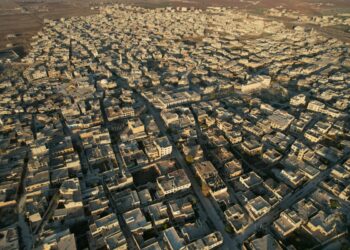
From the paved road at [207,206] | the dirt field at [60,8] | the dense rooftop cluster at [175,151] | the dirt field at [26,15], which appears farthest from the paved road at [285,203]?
the dirt field at [60,8]

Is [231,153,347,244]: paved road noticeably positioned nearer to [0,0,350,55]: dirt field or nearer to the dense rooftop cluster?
the dense rooftop cluster

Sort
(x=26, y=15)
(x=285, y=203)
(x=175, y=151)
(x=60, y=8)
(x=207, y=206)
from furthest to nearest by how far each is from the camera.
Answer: (x=60, y=8)
(x=26, y=15)
(x=175, y=151)
(x=285, y=203)
(x=207, y=206)

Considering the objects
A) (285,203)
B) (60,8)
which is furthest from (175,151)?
(60,8)

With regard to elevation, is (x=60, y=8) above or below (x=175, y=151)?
above

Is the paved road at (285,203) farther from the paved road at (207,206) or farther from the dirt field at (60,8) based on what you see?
the dirt field at (60,8)

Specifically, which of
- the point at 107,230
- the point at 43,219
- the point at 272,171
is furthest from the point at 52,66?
the point at 272,171

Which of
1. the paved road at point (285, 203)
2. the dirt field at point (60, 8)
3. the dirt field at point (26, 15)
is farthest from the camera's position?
the dirt field at point (60, 8)

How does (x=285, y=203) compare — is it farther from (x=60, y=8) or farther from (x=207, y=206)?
(x=60, y=8)

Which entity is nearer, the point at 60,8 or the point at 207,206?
the point at 207,206
